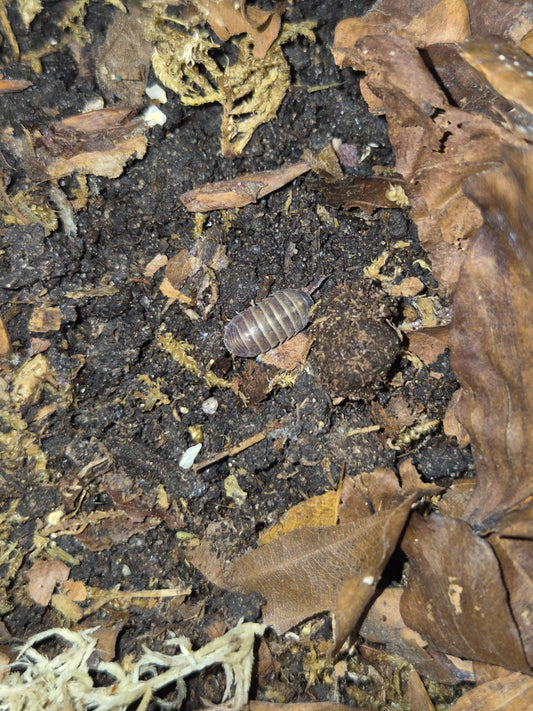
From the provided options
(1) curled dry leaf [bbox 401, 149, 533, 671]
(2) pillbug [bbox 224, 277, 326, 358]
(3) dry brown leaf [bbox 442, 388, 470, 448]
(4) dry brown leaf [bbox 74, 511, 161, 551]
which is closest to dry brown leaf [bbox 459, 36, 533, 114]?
(1) curled dry leaf [bbox 401, 149, 533, 671]

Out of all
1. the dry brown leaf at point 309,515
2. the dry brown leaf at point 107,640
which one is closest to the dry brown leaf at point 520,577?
the dry brown leaf at point 309,515

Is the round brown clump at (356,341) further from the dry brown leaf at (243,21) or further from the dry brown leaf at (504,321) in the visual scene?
the dry brown leaf at (243,21)

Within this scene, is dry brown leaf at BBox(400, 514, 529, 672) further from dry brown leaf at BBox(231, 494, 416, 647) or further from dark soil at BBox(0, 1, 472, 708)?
dark soil at BBox(0, 1, 472, 708)

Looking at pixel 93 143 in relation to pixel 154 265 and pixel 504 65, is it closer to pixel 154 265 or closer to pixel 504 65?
pixel 154 265

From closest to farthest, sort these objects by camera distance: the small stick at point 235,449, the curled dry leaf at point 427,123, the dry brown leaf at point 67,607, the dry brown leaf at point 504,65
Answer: the dry brown leaf at point 504,65 → the curled dry leaf at point 427,123 → the dry brown leaf at point 67,607 → the small stick at point 235,449

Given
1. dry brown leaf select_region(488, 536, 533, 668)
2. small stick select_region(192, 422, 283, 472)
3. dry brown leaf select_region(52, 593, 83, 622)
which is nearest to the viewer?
dry brown leaf select_region(488, 536, 533, 668)

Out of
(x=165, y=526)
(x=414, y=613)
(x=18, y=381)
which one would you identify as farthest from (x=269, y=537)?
(x=18, y=381)

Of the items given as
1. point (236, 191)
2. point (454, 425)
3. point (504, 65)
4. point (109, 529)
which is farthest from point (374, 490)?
point (504, 65)
